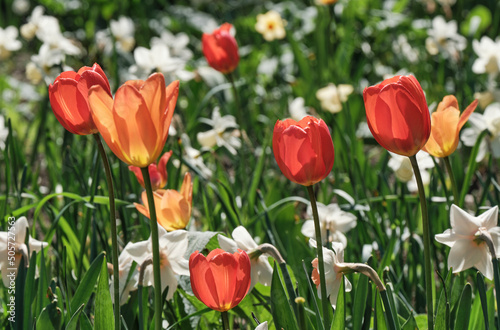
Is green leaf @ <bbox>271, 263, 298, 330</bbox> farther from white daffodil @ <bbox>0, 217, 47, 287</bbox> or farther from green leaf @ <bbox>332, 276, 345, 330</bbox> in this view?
white daffodil @ <bbox>0, 217, 47, 287</bbox>

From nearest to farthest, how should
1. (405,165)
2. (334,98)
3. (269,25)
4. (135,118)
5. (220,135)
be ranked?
(135,118) → (405,165) → (220,135) → (334,98) → (269,25)

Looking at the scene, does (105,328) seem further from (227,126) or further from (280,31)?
(280,31)

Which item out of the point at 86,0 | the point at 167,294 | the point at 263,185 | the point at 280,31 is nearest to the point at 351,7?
the point at 280,31

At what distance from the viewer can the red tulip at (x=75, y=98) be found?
0.88 meters

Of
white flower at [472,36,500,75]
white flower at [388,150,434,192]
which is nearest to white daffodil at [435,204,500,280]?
white flower at [388,150,434,192]

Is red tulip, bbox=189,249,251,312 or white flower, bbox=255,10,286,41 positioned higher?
white flower, bbox=255,10,286,41

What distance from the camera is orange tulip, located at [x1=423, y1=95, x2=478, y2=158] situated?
3.33 ft

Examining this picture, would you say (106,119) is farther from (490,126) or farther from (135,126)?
(490,126)

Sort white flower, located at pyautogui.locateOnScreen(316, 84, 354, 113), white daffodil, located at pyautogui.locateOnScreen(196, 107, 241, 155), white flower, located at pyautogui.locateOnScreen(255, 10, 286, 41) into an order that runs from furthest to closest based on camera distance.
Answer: white flower, located at pyautogui.locateOnScreen(255, 10, 286, 41) → white flower, located at pyautogui.locateOnScreen(316, 84, 354, 113) → white daffodil, located at pyautogui.locateOnScreen(196, 107, 241, 155)

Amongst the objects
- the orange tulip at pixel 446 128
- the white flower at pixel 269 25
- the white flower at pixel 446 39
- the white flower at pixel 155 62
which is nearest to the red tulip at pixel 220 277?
the orange tulip at pixel 446 128

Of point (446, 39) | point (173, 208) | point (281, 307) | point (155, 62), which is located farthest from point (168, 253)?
point (446, 39)

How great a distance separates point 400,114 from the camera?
2.81 feet

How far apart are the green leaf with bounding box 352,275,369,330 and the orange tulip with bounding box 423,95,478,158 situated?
26 centimetres

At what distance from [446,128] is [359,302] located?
0.33 metres
